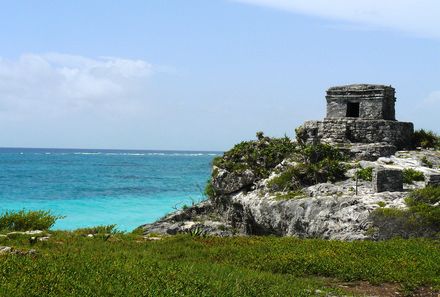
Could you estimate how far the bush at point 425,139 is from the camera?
34.9 meters

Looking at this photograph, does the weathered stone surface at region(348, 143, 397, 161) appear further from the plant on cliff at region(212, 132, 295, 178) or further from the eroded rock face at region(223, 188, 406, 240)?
the eroded rock face at region(223, 188, 406, 240)

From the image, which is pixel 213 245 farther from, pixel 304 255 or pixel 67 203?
pixel 67 203

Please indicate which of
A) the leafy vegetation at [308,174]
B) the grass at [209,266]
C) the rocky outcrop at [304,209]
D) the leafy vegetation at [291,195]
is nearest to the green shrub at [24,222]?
the rocky outcrop at [304,209]

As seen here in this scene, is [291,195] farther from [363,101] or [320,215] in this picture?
[363,101]

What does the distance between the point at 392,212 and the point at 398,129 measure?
12152 mm

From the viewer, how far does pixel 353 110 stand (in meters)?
35.2

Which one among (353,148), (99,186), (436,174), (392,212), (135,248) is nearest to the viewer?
(135,248)

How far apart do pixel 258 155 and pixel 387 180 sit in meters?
8.93

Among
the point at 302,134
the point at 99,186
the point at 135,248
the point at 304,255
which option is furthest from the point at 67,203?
the point at 304,255

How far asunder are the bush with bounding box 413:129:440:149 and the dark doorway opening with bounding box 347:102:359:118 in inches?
155

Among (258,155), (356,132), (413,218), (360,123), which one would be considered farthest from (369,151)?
(413,218)

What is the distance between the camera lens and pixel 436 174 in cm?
2531

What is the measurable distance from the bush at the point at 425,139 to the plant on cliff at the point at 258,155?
26.8ft

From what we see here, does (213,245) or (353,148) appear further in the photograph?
(353,148)
